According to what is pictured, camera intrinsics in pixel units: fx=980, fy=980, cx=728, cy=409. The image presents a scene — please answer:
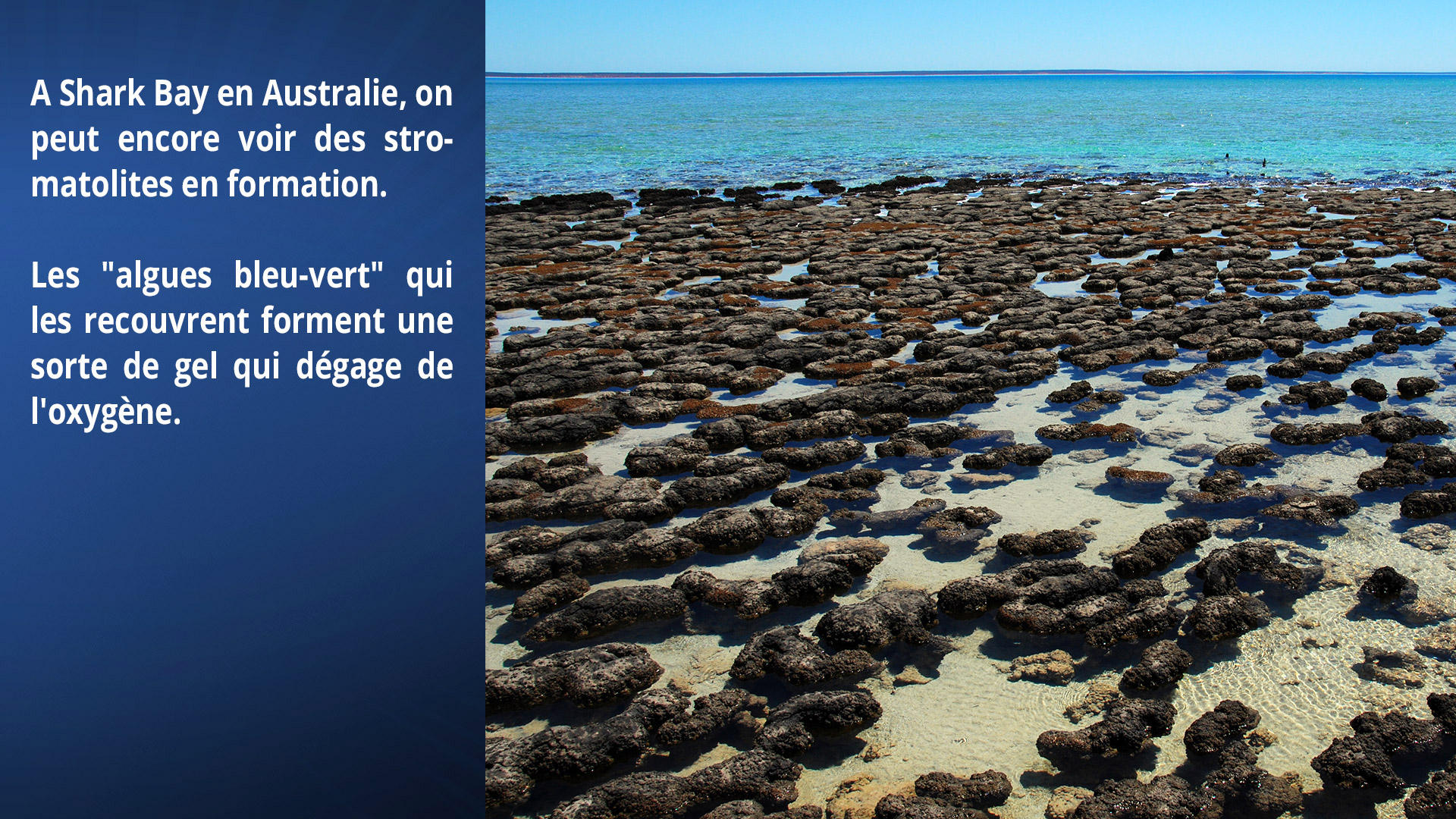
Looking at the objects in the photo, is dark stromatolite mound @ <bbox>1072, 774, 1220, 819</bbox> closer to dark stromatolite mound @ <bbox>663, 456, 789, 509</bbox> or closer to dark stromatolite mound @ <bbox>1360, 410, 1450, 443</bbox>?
dark stromatolite mound @ <bbox>663, 456, 789, 509</bbox>

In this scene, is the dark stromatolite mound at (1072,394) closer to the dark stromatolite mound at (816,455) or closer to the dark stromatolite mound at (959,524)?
the dark stromatolite mound at (816,455)

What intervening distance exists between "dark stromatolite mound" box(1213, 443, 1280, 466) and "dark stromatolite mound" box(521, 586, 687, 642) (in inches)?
181

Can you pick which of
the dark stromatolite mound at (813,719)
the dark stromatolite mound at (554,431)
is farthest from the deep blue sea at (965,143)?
the dark stromatolite mound at (813,719)

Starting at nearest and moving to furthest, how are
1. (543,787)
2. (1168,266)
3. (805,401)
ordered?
(543,787), (805,401), (1168,266)

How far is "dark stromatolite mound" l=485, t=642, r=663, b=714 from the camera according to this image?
16.0 feet

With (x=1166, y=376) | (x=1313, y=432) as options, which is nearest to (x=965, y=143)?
(x=1166, y=376)

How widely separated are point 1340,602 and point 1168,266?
1070 centimetres

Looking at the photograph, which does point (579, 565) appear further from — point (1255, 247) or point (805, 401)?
point (1255, 247)

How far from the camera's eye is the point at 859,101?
385 ft

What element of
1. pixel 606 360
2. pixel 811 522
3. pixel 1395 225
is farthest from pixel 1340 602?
pixel 1395 225

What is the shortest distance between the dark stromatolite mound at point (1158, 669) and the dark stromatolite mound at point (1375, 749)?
2.34 feet

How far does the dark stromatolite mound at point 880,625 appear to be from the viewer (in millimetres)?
5309

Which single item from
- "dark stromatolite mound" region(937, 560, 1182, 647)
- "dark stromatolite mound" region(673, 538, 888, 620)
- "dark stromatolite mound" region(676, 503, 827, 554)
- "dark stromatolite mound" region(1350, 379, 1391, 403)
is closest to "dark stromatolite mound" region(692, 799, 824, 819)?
"dark stromatolite mound" region(673, 538, 888, 620)

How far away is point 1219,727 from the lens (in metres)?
4.49
